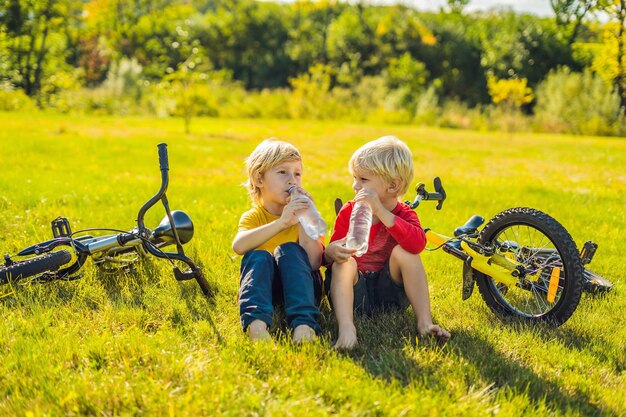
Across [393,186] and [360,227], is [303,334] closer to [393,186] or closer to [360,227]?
[360,227]

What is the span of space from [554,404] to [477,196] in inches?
206

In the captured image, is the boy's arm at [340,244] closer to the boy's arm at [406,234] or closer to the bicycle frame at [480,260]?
the boy's arm at [406,234]

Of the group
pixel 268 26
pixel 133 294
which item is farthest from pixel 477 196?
pixel 268 26

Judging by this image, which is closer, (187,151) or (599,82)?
(187,151)

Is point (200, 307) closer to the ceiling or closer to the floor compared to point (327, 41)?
closer to the floor

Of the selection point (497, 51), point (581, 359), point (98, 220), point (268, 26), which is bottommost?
point (581, 359)

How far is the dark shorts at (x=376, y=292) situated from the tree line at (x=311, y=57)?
27.6 ft

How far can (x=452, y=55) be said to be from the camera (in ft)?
92.5

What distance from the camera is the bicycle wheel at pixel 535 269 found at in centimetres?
323

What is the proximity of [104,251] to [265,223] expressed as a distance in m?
1.12

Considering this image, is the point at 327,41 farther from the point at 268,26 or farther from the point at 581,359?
the point at 581,359

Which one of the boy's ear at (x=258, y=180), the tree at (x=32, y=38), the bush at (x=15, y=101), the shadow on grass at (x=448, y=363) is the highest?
the tree at (x=32, y=38)

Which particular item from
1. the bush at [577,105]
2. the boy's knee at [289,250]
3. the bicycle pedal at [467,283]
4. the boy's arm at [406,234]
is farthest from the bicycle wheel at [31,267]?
the bush at [577,105]

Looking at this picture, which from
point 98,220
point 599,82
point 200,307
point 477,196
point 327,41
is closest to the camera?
point 200,307
